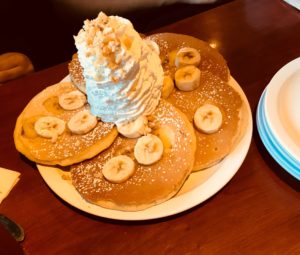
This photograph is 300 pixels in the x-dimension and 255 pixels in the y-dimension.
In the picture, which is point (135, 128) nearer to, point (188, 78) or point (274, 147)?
point (188, 78)

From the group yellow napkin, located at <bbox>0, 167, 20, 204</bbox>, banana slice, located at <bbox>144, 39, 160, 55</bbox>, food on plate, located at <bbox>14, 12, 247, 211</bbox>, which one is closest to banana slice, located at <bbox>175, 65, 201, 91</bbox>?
food on plate, located at <bbox>14, 12, 247, 211</bbox>

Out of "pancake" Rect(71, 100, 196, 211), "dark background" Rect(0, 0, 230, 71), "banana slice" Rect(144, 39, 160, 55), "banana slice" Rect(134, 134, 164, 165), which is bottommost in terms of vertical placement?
"dark background" Rect(0, 0, 230, 71)

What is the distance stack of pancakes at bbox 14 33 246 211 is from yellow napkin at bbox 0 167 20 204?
9 centimetres

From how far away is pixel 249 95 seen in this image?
1.34m

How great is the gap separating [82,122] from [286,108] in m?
0.62

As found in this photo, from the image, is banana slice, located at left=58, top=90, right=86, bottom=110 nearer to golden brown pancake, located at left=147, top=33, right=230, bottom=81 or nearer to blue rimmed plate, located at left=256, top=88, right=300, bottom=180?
golden brown pancake, located at left=147, top=33, right=230, bottom=81

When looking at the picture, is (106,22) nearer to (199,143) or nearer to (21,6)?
(199,143)

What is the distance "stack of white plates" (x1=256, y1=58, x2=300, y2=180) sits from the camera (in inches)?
41.8

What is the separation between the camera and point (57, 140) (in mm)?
1186

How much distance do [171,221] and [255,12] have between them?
102 centimetres

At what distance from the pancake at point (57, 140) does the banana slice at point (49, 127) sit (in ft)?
0.04

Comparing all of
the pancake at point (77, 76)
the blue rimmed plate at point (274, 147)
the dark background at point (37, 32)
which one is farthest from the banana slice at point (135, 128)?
the dark background at point (37, 32)

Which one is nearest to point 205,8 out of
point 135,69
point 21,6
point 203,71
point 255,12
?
point 255,12

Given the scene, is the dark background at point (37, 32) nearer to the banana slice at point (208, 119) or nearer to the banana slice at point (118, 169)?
the banana slice at point (208, 119)
